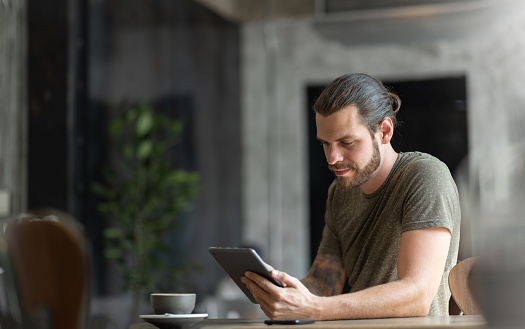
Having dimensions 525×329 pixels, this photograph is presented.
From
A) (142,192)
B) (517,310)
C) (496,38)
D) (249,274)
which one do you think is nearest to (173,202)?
(142,192)

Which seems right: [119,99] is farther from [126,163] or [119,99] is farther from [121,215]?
[121,215]

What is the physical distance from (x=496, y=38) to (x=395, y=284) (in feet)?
13.8

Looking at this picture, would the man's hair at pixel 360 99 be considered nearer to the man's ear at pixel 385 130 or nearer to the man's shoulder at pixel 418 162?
the man's ear at pixel 385 130

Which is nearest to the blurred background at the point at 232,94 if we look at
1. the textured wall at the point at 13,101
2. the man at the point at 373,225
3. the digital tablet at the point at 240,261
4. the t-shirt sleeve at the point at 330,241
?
the textured wall at the point at 13,101

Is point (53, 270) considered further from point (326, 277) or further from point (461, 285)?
point (326, 277)

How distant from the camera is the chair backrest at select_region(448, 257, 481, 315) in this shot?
191cm

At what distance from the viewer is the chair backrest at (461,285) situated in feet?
6.27

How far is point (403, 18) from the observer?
5.35 m

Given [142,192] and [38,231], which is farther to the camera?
[142,192]

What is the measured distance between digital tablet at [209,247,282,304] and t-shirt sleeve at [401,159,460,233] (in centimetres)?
43

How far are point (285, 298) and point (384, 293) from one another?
24 cm

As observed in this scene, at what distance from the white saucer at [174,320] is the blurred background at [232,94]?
8.50ft

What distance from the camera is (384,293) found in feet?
5.87

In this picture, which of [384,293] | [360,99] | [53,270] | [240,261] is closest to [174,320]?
[240,261]
